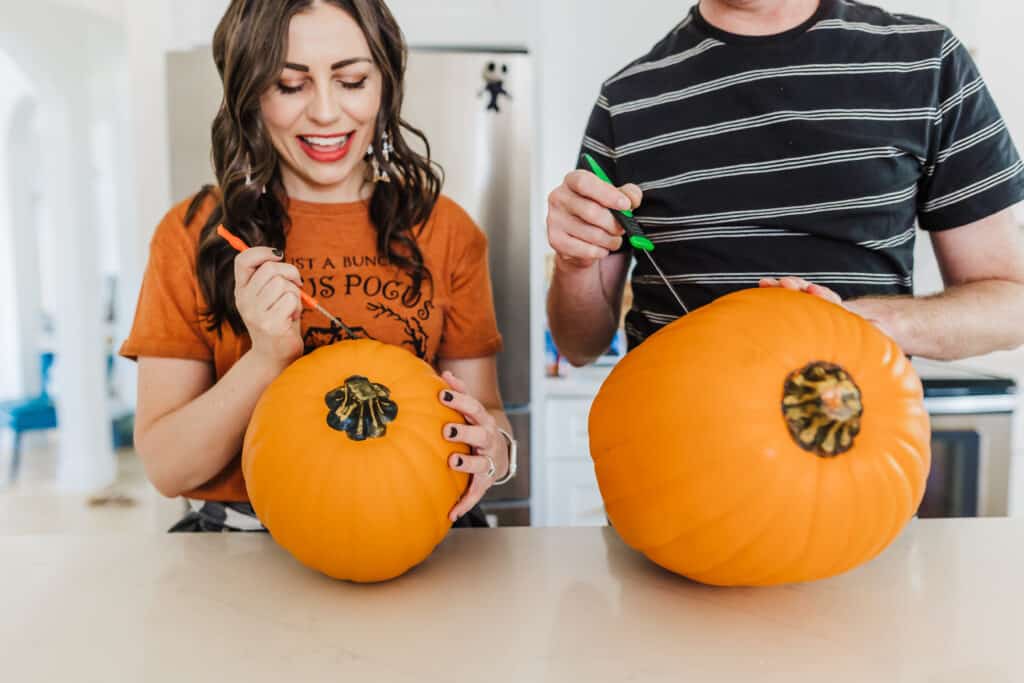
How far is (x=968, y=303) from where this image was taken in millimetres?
904

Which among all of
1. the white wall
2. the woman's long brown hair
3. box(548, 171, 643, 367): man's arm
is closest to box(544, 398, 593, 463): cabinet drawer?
box(548, 171, 643, 367): man's arm

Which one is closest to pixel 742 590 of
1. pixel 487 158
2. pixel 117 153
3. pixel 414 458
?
pixel 414 458

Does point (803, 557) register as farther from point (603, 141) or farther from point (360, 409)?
point (603, 141)

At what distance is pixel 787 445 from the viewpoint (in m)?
0.55

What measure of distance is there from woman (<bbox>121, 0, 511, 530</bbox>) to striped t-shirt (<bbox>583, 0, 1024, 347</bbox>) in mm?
297

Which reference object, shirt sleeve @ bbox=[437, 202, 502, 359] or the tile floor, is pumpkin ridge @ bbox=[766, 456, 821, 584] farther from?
the tile floor

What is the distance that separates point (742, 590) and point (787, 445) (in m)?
0.17

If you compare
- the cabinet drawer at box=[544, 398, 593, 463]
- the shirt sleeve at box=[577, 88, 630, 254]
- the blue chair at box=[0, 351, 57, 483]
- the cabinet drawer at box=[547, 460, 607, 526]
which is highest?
the shirt sleeve at box=[577, 88, 630, 254]

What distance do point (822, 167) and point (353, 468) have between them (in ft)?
2.33

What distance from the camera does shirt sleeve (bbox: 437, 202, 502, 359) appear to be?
1010 mm

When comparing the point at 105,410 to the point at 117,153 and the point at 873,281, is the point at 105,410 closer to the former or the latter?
the point at 117,153

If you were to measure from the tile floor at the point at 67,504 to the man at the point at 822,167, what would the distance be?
271 centimetres

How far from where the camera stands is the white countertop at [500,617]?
0.53 metres

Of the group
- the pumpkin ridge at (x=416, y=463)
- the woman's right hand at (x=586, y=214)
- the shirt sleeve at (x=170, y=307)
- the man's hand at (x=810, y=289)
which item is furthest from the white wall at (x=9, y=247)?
the man's hand at (x=810, y=289)
